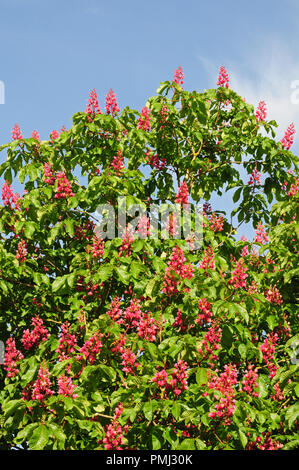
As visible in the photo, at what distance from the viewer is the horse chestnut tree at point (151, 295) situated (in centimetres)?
484

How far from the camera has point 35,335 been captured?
6.08 m

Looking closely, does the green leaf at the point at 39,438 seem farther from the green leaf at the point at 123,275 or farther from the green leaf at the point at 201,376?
the green leaf at the point at 123,275

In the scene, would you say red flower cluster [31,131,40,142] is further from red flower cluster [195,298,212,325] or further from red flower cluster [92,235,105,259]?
red flower cluster [195,298,212,325]

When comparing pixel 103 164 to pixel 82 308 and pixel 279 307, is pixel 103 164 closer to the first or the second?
pixel 82 308

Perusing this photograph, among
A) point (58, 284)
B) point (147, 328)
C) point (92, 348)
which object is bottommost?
point (92, 348)

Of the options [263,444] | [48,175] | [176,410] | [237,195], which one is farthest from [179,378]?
[237,195]

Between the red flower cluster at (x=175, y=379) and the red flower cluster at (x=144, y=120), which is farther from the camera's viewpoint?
the red flower cluster at (x=144, y=120)

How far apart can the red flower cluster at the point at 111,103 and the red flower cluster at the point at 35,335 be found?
2.90 metres

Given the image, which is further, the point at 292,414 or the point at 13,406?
the point at 13,406

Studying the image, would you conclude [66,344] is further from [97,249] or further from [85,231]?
[85,231]

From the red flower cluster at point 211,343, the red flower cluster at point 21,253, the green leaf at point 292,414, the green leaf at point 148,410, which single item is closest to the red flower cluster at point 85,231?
the red flower cluster at point 21,253

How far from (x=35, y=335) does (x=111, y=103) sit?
316 centimetres

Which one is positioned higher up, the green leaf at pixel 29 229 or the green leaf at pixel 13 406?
the green leaf at pixel 29 229

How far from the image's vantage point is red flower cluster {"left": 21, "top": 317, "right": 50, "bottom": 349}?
6.04 metres
